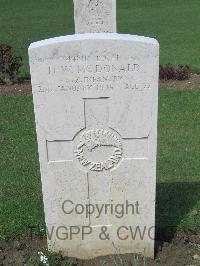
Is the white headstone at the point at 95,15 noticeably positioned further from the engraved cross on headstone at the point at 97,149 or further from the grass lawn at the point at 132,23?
the engraved cross on headstone at the point at 97,149

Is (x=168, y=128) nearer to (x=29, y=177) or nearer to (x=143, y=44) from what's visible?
(x=29, y=177)

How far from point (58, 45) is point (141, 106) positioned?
2.42 feet

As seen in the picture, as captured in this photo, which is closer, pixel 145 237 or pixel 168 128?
pixel 145 237

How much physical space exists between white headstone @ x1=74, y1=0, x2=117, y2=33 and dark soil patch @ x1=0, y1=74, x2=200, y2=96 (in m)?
1.60

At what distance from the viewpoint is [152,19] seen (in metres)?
20.1

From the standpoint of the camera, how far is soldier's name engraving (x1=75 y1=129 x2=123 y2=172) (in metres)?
3.78

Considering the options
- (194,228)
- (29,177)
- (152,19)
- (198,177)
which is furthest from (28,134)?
(152,19)

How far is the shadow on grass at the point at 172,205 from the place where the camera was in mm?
4605

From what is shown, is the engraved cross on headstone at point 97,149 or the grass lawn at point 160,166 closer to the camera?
the engraved cross on headstone at point 97,149

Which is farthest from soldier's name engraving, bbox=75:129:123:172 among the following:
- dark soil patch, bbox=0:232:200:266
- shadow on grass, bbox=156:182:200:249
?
shadow on grass, bbox=156:182:200:249

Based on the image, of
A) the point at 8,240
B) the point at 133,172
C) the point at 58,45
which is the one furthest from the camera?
the point at 8,240

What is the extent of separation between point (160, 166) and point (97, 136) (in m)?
2.49

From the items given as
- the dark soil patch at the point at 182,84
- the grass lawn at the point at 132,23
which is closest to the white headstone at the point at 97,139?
the dark soil patch at the point at 182,84

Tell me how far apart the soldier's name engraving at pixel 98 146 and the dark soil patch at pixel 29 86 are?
5901 millimetres
